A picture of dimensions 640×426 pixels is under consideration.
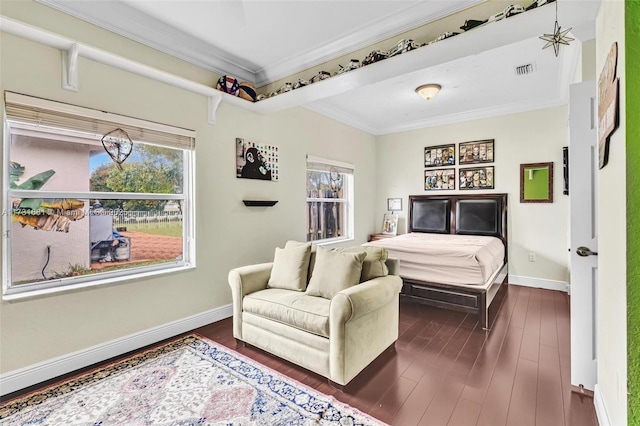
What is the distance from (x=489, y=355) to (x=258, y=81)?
3.57 m

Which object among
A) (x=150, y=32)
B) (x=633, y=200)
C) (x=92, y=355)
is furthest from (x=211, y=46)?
(x=633, y=200)

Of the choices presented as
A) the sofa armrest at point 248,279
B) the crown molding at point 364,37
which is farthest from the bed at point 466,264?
the crown molding at point 364,37

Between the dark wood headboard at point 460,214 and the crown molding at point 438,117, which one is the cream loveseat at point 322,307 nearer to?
the crown molding at point 438,117

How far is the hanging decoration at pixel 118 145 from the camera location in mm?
2429

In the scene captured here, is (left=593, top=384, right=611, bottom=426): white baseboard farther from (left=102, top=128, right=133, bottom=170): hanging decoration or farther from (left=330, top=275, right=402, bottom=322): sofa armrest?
(left=102, top=128, right=133, bottom=170): hanging decoration

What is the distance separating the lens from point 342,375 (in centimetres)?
191

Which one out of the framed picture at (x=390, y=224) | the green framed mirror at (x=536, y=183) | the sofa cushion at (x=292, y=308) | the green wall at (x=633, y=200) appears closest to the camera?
the green wall at (x=633, y=200)

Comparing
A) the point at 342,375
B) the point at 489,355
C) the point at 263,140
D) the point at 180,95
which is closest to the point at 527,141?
the point at 489,355

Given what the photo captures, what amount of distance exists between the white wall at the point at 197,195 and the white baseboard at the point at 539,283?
3.32 m

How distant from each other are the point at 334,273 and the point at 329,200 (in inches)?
102

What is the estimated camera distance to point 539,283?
4309 mm

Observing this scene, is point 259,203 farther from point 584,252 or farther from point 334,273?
point 584,252

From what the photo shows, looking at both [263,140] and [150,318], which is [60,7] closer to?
[263,140]

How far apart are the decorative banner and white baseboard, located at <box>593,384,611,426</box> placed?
1270 millimetres
